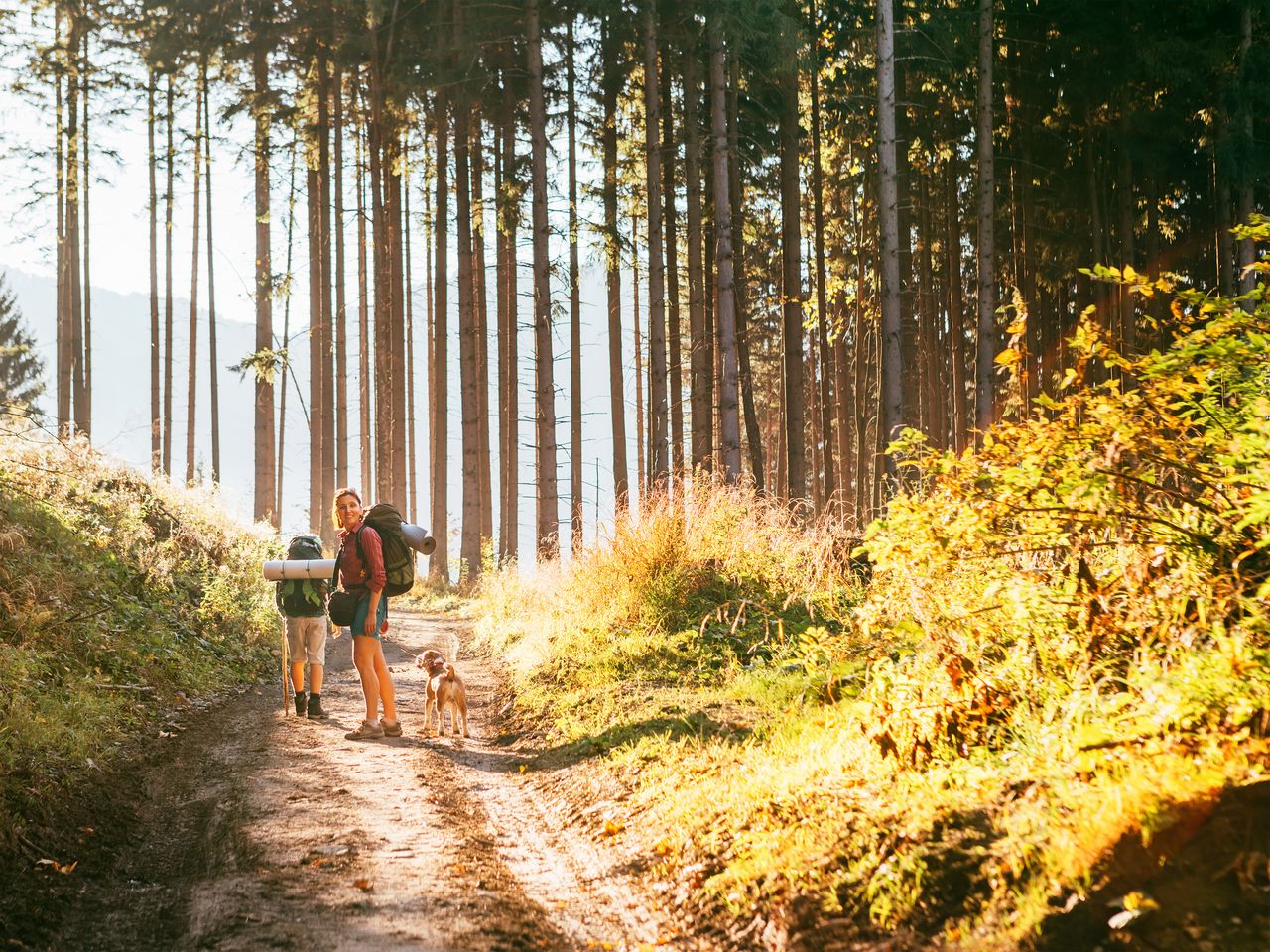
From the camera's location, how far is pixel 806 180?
28312 mm

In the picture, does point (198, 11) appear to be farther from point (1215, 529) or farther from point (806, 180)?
point (1215, 529)

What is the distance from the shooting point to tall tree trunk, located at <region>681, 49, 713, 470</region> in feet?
67.1

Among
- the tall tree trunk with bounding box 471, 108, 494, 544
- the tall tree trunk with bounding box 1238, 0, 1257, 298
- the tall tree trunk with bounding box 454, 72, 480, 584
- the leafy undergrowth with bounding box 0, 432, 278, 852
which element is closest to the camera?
the leafy undergrowth with bounding box 0, 432, 278, 852

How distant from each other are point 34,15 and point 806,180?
73.1ft

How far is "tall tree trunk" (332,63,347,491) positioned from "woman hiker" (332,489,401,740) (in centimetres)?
1733

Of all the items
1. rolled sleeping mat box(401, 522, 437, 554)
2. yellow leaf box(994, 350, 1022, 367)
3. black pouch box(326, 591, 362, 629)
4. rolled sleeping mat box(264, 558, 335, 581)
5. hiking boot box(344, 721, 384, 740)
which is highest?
yellow leaf box(994, 350, 1022, 367)

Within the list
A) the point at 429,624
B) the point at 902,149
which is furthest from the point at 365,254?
the point at 902,149

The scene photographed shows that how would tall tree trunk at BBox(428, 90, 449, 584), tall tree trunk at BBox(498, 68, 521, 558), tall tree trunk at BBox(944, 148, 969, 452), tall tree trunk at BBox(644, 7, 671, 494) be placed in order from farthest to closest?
tall tree trunk at BBox(498, 68, 521, 558)
tall tree trunk at BBox(944, 148, 969, 452)
tall tree trunk at BBox(428, 90, 449, 584)
tall tree trunk at BBox(644, 7, 671, 494)

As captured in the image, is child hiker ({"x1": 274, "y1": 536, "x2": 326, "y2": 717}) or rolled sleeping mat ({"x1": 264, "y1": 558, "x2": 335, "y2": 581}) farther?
child hiker ({"x1": 274, "y1": 536, "x2": 326, "y2": 717})

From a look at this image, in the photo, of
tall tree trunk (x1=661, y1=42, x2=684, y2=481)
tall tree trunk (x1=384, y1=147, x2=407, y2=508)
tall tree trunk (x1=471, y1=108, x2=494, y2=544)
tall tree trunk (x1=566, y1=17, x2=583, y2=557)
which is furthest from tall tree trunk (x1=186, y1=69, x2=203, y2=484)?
tall tree trunk (x1=661, y1=42, x2=684, y2=481)

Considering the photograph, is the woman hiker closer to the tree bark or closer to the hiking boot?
the hiking boot

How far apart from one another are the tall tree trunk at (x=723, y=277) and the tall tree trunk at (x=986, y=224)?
18.6 ft

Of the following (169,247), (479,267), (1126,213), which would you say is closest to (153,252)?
(169,247)

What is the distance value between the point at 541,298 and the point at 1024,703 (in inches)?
631
